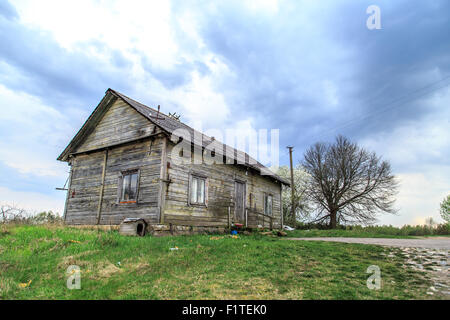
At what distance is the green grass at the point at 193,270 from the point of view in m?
4.78

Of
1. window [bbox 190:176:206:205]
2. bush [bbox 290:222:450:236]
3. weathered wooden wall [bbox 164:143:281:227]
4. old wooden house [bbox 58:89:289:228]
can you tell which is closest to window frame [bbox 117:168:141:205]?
old wooden house [bbox 58:89:289:228]

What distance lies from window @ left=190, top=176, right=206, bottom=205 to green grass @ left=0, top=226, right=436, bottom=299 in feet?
12.9

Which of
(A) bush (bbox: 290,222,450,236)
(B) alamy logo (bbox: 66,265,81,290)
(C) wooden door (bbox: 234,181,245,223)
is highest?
(C) wooden door (bbox: 234,181,245,223)

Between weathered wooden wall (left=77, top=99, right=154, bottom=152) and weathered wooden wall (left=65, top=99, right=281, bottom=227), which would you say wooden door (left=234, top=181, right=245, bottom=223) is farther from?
weathered wooden wall (left=77, top=99, right=154, bottom=152)

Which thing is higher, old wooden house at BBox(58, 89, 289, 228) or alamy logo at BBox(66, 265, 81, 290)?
old wooden house at BBox(58, 89, 289, 228)

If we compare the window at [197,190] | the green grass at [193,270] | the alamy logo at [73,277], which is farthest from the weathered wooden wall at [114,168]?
the alamy logo at [73,277]

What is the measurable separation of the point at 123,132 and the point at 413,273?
1256 cm

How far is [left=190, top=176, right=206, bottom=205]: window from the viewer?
13.0 m

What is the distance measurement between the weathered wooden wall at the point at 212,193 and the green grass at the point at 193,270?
115 inches

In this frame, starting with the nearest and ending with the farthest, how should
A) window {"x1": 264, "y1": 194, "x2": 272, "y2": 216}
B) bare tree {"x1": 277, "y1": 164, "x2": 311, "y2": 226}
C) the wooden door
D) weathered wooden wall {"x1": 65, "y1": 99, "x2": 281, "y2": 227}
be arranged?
weathered wooden wall {"x1": 65, "y1": 99, "x2": 281, "y2": 227} → the wooden door → window {"x1": 264, "y1": 194, "x2": 272, "y2": 216} → bare tree {"x1": 277, "y1": 164, "x2": 311, "y2": 226}

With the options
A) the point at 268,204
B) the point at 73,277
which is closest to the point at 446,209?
the point at 268,204

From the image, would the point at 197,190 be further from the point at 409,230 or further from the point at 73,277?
the point at 409,230

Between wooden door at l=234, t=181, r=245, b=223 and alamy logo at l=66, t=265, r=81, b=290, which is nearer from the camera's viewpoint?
alamy logo at l=66, t=265, r=81, b=290
